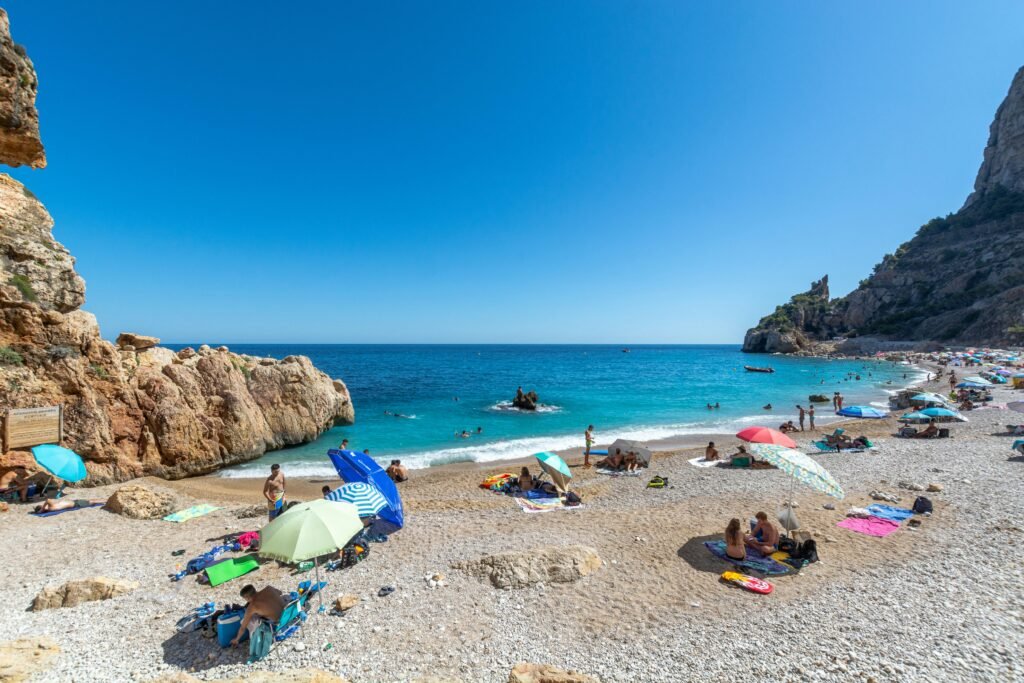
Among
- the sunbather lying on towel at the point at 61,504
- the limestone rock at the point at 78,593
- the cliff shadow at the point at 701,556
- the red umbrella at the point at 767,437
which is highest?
the red umbrella at the point at 767,437

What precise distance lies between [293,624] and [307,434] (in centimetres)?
1805

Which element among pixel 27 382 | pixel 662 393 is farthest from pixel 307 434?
pixel 662 393

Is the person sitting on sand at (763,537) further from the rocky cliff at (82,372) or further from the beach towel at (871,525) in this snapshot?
the rocky cliff at (82,372)

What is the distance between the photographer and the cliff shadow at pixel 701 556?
27.1ft

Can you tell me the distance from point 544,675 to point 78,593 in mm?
8138

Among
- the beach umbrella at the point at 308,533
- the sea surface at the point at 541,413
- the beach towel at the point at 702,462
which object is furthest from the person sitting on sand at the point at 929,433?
the beach umbrella at the point at 308,533

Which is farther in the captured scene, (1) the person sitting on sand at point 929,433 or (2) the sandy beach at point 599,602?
(1) the person sitting on sand at point 929,433

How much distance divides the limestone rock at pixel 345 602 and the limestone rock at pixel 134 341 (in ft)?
55.1

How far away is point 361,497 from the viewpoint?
340 inches

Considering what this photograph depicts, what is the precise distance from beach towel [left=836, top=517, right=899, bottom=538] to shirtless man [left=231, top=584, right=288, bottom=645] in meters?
11.9

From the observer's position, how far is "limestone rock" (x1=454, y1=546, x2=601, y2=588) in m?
7.61

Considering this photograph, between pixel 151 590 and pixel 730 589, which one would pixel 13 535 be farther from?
pixel 730 589

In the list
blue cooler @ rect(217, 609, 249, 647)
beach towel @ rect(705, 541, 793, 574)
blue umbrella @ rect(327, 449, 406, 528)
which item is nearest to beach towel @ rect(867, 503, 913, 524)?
beach towel @ rect(705, 541, 793, 574)

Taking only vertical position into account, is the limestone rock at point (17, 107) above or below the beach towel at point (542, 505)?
above
